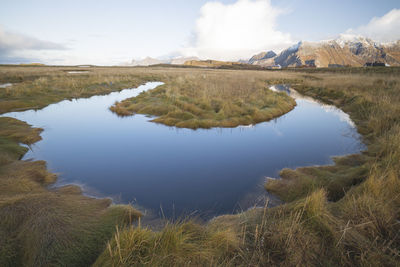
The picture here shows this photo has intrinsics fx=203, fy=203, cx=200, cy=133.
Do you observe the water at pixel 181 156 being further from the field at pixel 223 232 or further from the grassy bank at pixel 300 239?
the grassy bank at pixel 300 239

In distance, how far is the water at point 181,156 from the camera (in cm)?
561

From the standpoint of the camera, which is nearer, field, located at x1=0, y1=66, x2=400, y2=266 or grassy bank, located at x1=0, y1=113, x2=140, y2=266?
field, located at x1=0, y1=66, x2=400, y2=266

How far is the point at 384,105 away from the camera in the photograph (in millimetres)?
11016

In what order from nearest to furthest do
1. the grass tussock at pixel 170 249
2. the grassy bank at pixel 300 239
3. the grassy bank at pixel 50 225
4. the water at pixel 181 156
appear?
the grass tussock at pixel 170 249, the grassy bank at pixel 300 239, the grassy bank at pixel 50 225, the water at pixel 181 156

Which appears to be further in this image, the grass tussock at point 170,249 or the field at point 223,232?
the field at point 223,232

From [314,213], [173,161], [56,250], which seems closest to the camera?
[56,250]

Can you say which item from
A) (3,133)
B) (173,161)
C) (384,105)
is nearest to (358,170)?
(173,161)

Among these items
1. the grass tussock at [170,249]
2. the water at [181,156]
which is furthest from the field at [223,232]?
the water at [181,156]

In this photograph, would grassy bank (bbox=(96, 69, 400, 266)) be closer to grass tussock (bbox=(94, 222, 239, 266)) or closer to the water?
grass tussock (bbox=(94, 222, 239, 266))

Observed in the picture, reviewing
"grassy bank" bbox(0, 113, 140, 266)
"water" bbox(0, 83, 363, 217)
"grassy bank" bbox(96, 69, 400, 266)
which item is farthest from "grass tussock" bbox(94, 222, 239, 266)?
"water" bbox(0, 83, 363, 217)

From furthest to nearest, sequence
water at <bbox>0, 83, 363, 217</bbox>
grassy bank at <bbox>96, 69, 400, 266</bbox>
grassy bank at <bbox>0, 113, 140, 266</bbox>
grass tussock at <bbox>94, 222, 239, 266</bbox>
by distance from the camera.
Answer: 1. water at <bbox>0, 83, 363, 217</bbox>
2. grassy bank at <bbox>0, 113, 140, 266</bbox>
3. grassy bank at <bbox>96, 69, 400, 266</bbox>
4. grass tussock at <bbox>94, 222, 239, 266</bbox>

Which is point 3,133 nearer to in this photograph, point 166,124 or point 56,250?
point 166,124

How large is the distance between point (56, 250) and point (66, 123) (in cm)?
1143

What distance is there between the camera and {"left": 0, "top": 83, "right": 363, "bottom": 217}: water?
561cm
